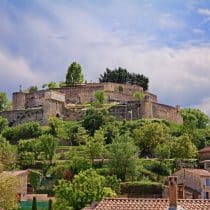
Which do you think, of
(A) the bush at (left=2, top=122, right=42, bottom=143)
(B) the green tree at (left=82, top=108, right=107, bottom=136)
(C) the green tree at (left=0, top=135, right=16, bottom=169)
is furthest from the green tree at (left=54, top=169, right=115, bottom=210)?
(A) the bush at (left=2, top=122, right=42, bottom=143)

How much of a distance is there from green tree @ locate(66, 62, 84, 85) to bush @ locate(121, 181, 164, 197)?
189ft

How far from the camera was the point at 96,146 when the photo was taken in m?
77.9

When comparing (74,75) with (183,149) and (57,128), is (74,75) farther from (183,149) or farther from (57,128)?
(183,149)

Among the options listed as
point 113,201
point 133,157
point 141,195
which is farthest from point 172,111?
point 113,201

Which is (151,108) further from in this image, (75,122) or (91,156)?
(91,156)

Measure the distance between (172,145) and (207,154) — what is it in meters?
7.69

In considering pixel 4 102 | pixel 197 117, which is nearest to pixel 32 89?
pixel 4 102

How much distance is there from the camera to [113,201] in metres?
→ 24.0

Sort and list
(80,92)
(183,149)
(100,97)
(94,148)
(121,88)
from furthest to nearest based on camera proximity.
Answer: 1. (121,88)
2. (80,92)
3. (100,97)
4. (183,149)
5. (94,148)

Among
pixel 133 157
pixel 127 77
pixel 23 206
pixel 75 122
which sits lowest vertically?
pixel 23 206

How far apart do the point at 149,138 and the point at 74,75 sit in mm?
44252

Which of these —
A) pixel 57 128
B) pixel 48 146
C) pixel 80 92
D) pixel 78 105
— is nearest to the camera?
pixel 48 146

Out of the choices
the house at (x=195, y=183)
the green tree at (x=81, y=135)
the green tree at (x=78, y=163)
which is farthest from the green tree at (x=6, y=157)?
the house at (x=195, y=183)

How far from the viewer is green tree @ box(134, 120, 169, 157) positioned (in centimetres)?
8512
